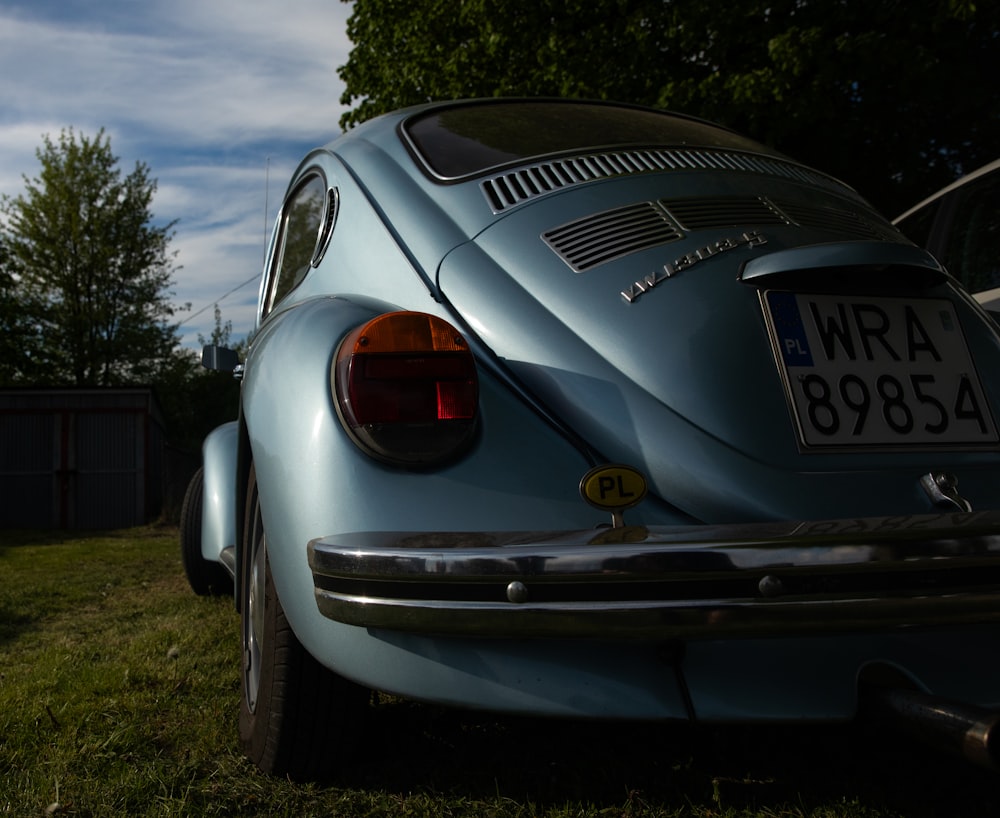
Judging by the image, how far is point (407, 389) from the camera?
167 cm

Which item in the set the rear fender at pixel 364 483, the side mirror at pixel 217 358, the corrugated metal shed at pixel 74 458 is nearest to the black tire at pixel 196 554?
the side mirror at pixel 217 358

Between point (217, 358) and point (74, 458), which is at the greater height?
point (217, 358)

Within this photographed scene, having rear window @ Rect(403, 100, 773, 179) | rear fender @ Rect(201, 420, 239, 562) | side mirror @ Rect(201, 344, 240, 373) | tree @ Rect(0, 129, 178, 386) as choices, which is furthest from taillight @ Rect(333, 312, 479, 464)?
tree @ Rect(0, 129, 178, 386)

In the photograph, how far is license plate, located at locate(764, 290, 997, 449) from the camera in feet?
5.63

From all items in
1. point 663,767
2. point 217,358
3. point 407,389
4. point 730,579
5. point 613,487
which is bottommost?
point 663,767

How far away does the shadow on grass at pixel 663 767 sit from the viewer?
→ 183 cm

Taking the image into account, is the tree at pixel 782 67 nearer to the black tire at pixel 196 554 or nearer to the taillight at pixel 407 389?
the black tire at pixel 196 554

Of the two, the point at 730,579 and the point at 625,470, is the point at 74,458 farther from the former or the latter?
the point at 730,579

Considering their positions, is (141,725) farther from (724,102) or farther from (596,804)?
(724,102)

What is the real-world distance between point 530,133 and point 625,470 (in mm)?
1379

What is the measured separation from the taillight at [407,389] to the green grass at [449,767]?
2.37 ft

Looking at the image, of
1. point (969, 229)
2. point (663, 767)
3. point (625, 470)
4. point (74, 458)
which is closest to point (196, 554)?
point (663, 767)

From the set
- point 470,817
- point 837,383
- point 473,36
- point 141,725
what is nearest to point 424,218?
Result: point 837,383

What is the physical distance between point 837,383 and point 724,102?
28.3 ft
